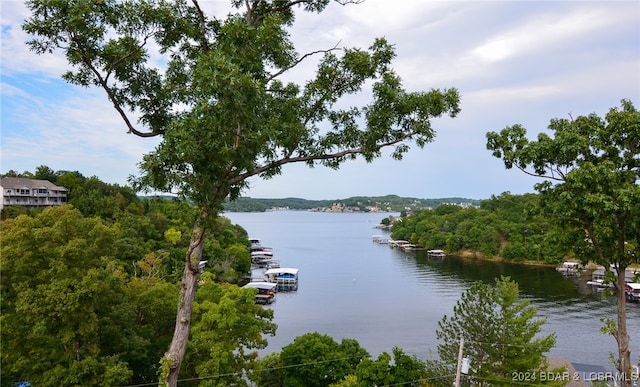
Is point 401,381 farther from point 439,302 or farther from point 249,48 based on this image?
point 439,302

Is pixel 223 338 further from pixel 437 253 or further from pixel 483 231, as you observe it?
pixel 437 253

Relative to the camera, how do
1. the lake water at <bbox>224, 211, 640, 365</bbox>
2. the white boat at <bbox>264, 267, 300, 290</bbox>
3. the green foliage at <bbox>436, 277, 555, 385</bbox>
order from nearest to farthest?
the green foliage at <bbox>436, 277, 555, 385</bbox> → the lake water at <bbox>224, 211, 640, 365</bbox> → the white boat at <bbox>264, 267, 300, 290</bbox>

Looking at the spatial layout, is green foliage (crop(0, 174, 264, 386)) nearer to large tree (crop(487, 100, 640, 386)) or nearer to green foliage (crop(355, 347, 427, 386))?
green foliage (crop(355, 347, 427, 386))

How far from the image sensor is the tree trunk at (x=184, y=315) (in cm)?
491

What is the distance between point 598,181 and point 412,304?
2167 centimetres

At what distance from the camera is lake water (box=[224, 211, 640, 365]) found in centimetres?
1984

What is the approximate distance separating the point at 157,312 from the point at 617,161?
10.8 meters

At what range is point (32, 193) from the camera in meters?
34.1

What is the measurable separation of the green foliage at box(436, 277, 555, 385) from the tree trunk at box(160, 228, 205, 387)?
26.2 feet

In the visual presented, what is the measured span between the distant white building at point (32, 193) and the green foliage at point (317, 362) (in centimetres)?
2853

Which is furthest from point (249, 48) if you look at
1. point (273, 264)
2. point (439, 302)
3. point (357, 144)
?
point (273, 264)

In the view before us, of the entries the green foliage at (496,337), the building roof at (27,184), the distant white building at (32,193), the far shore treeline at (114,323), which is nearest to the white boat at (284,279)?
the distant white building at (32,193)

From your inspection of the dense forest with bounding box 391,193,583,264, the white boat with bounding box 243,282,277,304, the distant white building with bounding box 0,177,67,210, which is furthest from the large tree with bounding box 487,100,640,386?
the distant white building with bounding box 0,177,67,210

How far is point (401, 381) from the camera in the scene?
12047mm
